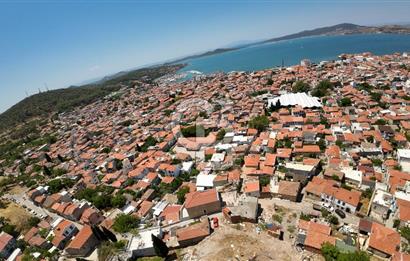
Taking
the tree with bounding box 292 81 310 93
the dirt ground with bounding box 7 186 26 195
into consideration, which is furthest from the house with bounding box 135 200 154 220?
the tree with bounding box 292 81 310 93

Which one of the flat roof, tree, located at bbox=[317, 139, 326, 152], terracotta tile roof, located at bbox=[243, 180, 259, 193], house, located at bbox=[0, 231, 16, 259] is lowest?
house, located at bbox=[0, 231, 16, 259]

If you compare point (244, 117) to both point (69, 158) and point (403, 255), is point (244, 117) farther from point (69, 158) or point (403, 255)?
point (69, 158)

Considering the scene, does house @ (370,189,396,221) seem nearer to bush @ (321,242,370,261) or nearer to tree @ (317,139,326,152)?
bush @ (321,242,370,261)

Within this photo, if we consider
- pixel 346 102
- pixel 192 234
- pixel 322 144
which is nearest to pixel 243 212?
pixel 192 234

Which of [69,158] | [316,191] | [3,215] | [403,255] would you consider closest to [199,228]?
[316,191]

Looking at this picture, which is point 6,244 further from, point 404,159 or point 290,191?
point 404,159

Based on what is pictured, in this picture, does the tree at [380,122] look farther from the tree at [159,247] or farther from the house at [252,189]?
the tree at [159,247]
